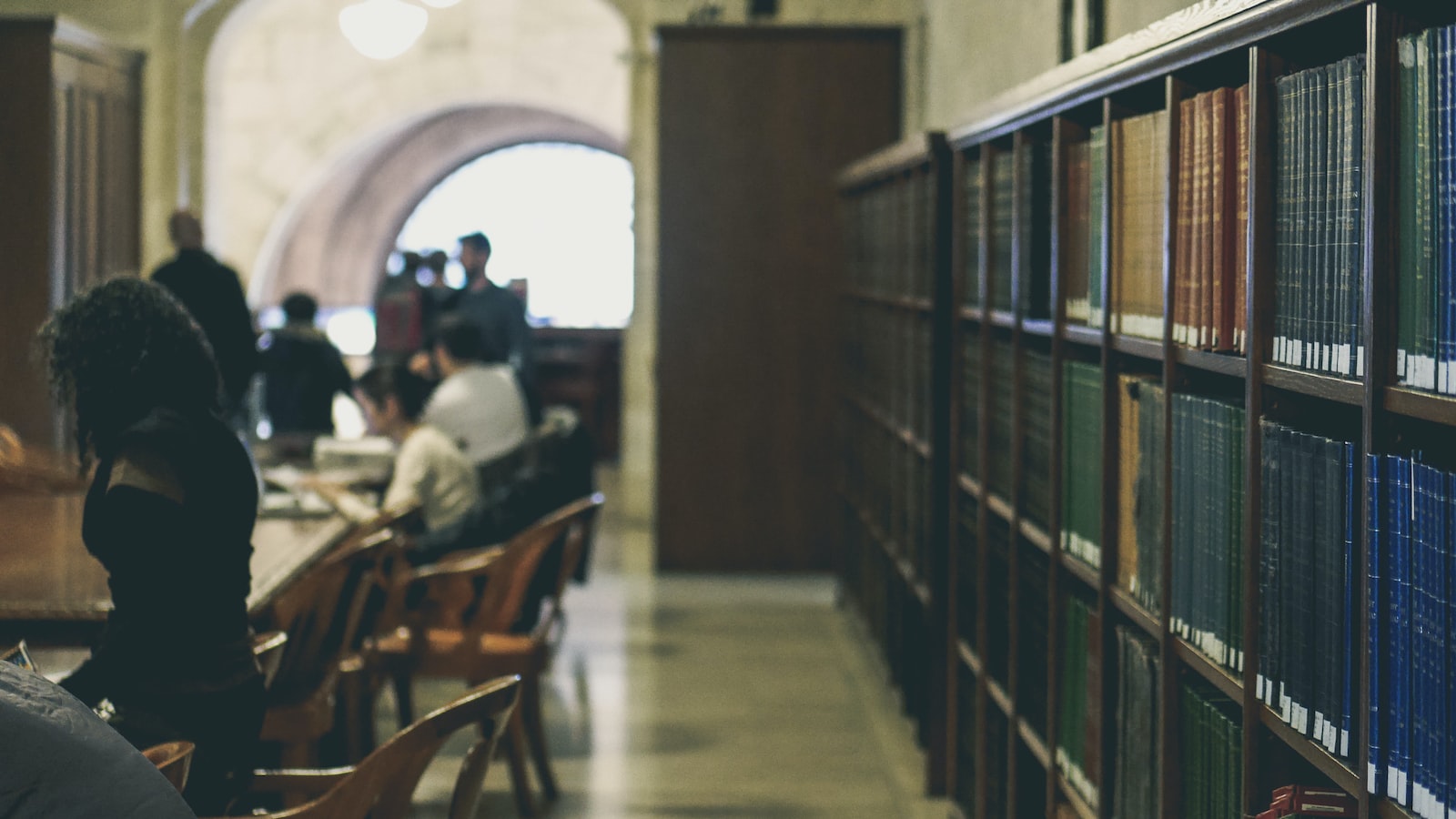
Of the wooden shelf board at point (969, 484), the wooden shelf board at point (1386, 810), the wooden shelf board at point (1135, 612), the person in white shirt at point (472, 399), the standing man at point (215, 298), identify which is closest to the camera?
the wooden shelf board at point (1386, 810)

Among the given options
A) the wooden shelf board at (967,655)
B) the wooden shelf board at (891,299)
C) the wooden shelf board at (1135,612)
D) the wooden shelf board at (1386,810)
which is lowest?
the wooden shelf board at (967,655)

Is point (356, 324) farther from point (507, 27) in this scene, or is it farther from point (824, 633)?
point (824, 633)

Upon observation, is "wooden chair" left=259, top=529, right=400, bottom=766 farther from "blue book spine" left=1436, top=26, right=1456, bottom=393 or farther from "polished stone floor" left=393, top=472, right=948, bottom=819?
"blue book spine" left=1436, top=26, right=1456, bottom=393

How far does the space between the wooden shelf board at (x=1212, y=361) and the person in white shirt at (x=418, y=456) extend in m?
3.24

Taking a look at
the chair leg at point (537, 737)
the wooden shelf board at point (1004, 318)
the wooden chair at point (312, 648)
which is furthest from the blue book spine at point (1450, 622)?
the chair leg at point (537, 737)

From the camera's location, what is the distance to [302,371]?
8.37 m

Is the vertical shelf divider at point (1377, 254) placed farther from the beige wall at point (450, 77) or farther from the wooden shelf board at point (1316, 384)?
the beige wall at point (450, 77)

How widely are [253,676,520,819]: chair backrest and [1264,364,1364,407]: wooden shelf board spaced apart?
3.84ft

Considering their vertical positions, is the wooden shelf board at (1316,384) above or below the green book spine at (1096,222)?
below

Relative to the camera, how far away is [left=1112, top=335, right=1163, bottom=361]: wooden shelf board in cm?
250

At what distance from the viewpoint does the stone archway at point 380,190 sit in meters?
16.9

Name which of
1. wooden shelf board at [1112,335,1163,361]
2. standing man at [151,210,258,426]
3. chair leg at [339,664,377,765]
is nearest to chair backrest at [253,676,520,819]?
wooden shelf board at [1112,335,1163,361]

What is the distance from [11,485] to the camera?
531 cm

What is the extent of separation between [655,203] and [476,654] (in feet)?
13.9
